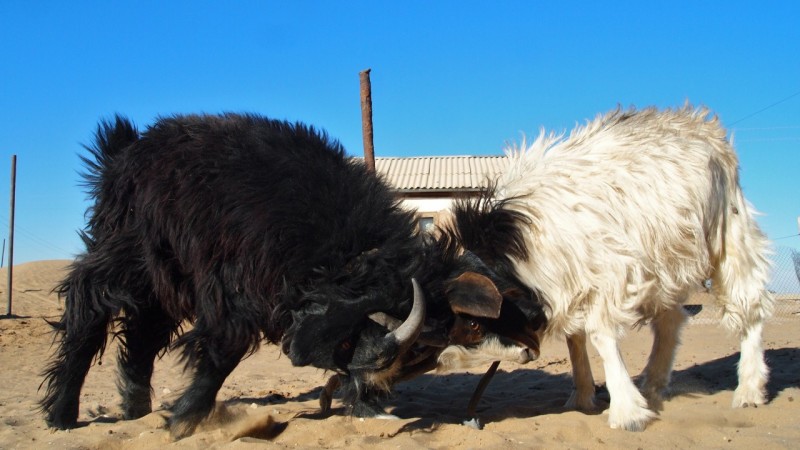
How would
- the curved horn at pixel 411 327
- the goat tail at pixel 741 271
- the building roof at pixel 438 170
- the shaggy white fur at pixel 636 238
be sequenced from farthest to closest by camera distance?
the building roof at pixel 438 170 → the goat tail at pixel 741 271 → the shaggy white fur at pixel 636 238 → the curved horn at pixel 411 327

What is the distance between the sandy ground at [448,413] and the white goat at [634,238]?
35 cm

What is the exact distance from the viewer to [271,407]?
612cm

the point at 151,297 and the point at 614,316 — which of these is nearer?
the point at 614,316

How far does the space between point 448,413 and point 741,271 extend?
9.06ft

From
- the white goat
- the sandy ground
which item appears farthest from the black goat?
the white goat

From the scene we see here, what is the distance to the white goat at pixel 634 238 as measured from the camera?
5000mm

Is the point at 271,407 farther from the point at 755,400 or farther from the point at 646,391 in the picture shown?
the point at 755,400

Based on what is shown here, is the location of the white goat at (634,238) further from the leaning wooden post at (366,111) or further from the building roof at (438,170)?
the building roof at (438,170)

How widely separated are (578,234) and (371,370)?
1.85m

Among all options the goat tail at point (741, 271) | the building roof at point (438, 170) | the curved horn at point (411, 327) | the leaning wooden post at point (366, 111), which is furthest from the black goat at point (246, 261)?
the building roof at point (438, 170)

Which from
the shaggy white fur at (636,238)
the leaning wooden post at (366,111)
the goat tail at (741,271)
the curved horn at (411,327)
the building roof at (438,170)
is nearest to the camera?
the curved horn at (411,327)

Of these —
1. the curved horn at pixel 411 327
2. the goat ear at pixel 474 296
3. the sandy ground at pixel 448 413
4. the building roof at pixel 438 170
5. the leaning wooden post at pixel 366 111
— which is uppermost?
the building roof at pixel 438 170

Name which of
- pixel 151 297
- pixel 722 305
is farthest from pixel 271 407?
pixel 722 305

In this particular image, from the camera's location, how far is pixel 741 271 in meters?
5.80
